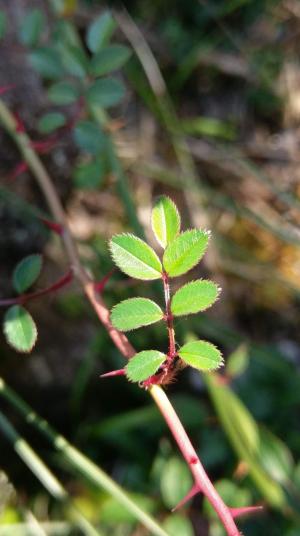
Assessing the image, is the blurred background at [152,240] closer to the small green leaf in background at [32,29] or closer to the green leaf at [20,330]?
the small green leaf in background at [32,29]

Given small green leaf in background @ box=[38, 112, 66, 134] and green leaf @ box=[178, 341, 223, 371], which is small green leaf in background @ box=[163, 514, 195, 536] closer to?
green leaf @ box=[178, 341, 223, 371]

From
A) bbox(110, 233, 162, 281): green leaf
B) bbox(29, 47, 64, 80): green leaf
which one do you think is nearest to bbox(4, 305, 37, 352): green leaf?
bbox(110, 233, 162, 281): green leaf

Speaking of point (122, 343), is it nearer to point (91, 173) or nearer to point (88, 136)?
point (88, 136)

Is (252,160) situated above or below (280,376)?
above

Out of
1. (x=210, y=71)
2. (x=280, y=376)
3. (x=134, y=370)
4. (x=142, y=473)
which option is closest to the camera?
(x=134, y=370)

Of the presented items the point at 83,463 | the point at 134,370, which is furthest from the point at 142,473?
the point at 134,370

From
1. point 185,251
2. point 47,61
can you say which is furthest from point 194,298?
point 47,61

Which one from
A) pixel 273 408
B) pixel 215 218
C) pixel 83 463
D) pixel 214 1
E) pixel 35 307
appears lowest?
pixel 273 408

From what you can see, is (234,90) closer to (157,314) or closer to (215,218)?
(215,218)
